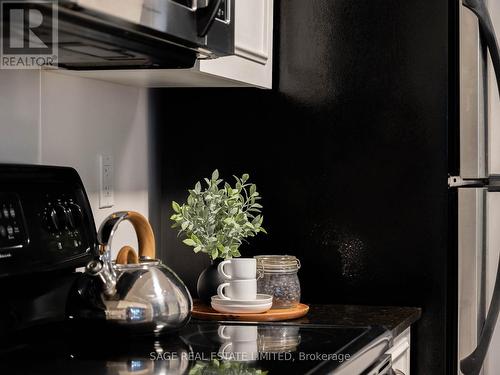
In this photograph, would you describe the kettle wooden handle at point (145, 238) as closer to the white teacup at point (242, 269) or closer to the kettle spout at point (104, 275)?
the kettle spout at point (104, 275)

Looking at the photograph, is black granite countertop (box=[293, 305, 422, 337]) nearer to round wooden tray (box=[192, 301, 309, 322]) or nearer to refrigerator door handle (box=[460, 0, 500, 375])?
round wooden tray (box=[192, 301, 309, 322])

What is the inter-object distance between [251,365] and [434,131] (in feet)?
3.17

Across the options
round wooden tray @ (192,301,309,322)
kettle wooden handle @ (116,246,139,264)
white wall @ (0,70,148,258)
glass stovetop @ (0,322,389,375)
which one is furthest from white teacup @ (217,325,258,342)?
white wall @ (0,70,148,258)

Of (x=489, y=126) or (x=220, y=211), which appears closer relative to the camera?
(x=220, y=211)

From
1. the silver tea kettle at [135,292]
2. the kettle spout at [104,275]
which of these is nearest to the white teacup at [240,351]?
the silver tea kettle at [135,292]

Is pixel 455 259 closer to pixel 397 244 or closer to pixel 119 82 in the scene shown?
pixel 397 244

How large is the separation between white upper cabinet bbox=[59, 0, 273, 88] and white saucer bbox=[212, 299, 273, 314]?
1.57 feet

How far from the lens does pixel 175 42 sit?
4.87ft

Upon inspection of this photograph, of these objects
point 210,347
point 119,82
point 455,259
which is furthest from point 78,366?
point 455,259

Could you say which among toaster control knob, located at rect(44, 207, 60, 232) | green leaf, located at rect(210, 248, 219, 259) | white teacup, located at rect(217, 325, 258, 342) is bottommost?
white teacup, located at rect(217, 325, 258, 342)

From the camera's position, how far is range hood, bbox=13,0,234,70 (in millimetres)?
1246

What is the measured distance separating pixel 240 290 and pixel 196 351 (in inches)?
17.8

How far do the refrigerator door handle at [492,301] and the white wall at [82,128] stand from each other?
831mm

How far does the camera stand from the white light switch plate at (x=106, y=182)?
2105 millimetres
